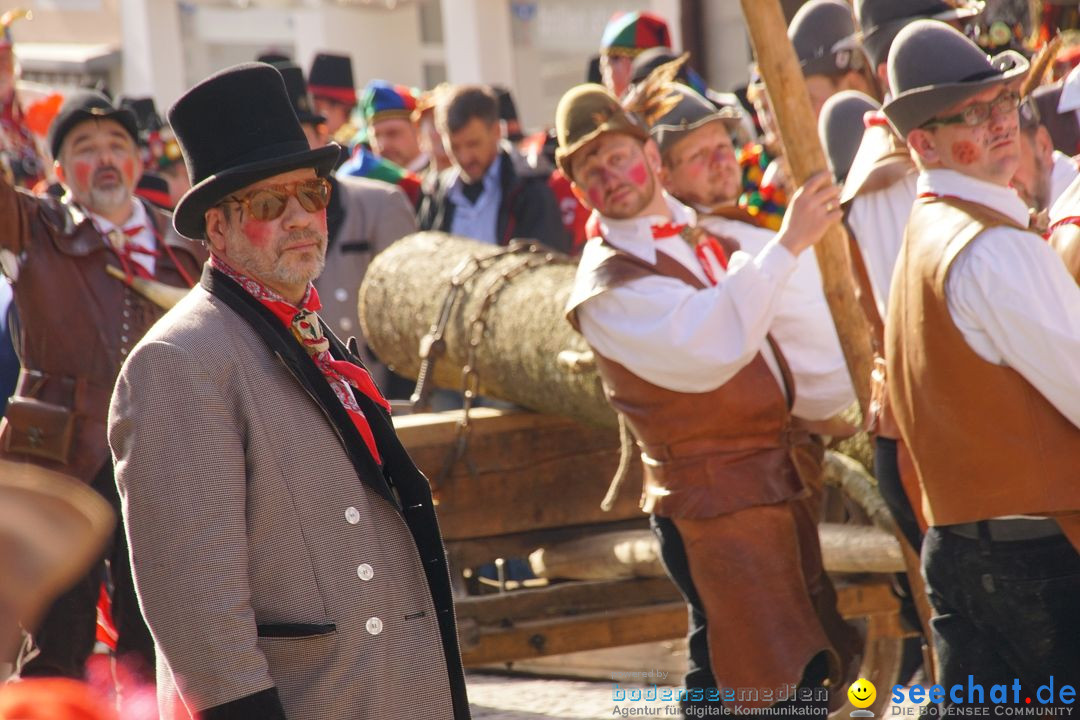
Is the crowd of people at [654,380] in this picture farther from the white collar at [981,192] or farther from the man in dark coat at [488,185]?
the man in dark coat at [488,185]

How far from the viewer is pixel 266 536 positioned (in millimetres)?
2709

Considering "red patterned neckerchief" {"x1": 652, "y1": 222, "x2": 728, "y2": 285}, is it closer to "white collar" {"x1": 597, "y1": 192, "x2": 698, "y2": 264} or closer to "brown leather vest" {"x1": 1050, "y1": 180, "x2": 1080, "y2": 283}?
"white collar" {"x1": 597, "y1": 192, "x2": 698, "y2": 264}

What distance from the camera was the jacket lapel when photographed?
9.15 feet

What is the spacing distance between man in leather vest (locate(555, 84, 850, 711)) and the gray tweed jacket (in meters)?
1.29

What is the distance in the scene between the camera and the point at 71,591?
466cm

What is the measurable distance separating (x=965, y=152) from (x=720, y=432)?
1.01m

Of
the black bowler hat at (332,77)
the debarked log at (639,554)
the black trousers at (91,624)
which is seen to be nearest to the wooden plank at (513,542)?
the debarked log at (639,554)

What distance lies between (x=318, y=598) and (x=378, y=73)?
576 inches

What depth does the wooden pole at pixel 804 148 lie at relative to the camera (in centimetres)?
408

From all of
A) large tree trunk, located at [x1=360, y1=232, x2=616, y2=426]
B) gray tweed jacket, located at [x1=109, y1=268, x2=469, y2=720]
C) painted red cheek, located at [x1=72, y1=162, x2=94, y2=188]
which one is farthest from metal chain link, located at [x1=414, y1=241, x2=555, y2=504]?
gray tweed jacket, located at [x1=109, y1=268, x2=469, y2=720]

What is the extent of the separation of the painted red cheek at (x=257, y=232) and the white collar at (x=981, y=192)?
1487mm

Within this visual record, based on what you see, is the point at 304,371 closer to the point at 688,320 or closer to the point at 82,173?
the point at 688,320

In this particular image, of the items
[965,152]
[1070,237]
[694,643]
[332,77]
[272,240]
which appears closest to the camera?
[272,240]

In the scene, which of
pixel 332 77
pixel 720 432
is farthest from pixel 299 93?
pixel 720 432
